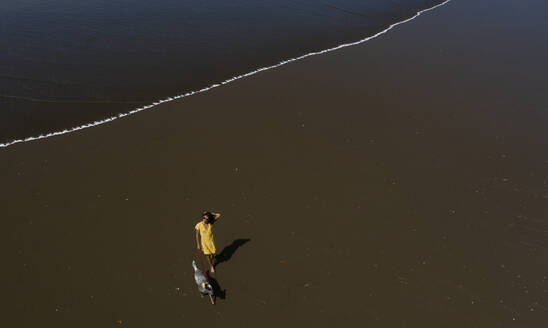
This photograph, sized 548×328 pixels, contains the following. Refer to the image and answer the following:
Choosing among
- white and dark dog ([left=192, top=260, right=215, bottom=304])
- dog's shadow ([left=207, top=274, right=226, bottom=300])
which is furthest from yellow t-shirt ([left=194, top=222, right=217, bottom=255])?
dog's shadow ([left=207, top=274, right=226, bottom=300])

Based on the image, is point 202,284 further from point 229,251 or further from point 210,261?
point 229,251

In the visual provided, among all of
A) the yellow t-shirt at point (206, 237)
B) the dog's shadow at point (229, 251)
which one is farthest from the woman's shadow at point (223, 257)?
the yellow t-shirt at point (206, 237)

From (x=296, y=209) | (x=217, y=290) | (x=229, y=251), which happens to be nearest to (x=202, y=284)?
(x=217, y=290)

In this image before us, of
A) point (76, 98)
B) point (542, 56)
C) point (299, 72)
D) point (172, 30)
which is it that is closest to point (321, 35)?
point (299, 72)

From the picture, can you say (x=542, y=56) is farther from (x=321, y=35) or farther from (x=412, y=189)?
(x=412, y=189)

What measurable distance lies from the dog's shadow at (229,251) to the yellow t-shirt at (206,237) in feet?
2.32

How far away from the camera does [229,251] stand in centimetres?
905

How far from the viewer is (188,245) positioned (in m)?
9.05

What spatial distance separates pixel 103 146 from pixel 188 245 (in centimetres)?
526

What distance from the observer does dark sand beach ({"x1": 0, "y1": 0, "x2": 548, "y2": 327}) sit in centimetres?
809

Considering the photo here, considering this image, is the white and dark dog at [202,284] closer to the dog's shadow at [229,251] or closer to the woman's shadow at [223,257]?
the woman's shadow at [223,257]

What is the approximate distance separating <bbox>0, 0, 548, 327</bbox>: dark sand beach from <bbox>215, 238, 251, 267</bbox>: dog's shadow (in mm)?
40

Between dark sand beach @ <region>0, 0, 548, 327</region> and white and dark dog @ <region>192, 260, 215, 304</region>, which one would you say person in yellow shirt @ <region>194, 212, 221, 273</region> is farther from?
dark sand beach @ <region>0, 0, 548, 327</region>

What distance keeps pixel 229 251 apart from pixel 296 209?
7.16ft
